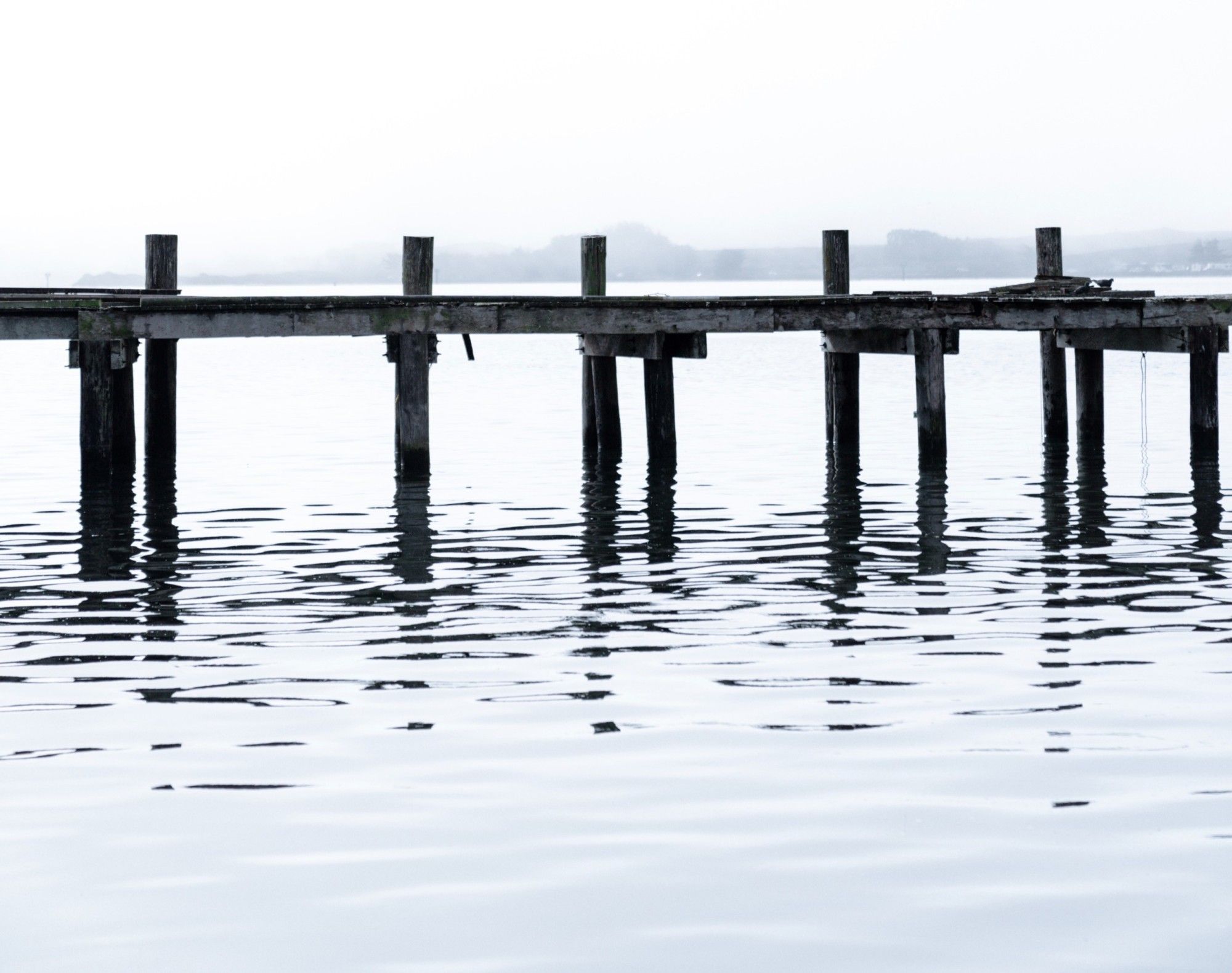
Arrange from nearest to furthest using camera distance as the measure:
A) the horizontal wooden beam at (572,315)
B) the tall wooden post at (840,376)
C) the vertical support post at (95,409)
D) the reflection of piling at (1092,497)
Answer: the reflection of piling at (1092,497), the horizontal wooden beam at (572,315), the vertical support post at (95,409), the tall wooden post at (840,376)

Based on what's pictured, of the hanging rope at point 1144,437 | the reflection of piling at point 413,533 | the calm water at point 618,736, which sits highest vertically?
the hanging rope at point 1144,437

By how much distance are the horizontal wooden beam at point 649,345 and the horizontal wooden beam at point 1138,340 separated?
14.4 feet

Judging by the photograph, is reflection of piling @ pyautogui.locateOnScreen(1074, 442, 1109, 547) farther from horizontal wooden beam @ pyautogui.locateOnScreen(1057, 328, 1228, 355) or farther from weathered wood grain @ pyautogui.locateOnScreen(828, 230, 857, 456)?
weathered wood grain @ pyautogui.locateOnScreen(828, 230, 857, 456)

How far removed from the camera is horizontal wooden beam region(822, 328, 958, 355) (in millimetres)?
17703

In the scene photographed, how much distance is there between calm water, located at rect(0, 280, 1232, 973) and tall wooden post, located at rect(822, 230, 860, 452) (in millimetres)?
3944

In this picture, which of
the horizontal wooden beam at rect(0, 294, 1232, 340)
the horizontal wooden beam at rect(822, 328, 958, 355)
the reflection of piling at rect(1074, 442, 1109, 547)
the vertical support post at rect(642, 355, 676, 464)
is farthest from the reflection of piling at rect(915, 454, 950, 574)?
the vertical support post at rect(642, 355, 676, 464)

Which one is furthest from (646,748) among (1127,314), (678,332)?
(1127,314)

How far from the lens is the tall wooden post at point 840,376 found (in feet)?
62.9

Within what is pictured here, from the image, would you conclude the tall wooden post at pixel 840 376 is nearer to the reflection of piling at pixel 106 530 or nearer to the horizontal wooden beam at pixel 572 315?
the horizontal wooden beam at pixel 572 315

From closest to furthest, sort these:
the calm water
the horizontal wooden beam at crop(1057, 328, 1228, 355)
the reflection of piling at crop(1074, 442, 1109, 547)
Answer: the calm water
the reflection of piling at crop(1074, 442, 1109, 547)
the horizontal wooden beam at crop(1057, 328, 1228, 355)

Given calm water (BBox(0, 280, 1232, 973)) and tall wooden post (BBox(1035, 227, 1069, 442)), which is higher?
tall wooden post (BBox(1035, 227, 1069, 442))

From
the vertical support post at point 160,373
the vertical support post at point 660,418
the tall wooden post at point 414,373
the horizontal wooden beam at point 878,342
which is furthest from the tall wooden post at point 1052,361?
the vertical support post at point 160,373

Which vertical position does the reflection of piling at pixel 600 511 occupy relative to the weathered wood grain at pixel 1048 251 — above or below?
below

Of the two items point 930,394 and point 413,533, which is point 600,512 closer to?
point 413,533
